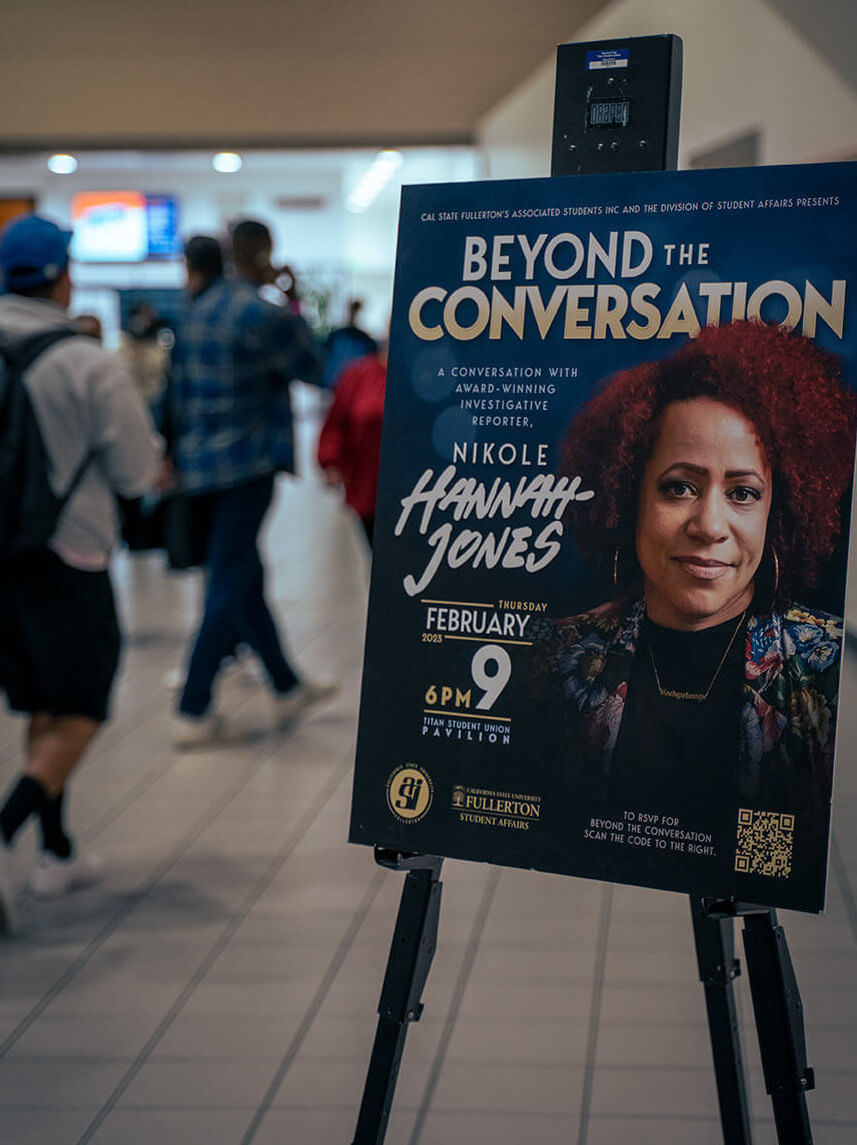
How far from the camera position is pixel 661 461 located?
1557 mm

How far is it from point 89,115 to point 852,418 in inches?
366

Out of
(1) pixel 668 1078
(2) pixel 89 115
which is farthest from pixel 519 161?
(1) pixel 668 1078

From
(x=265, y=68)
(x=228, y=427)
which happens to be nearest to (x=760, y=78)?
(x=228, y=427)

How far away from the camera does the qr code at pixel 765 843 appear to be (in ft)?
4.89

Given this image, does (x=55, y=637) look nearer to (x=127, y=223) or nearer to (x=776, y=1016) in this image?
(x=776, y=1016)

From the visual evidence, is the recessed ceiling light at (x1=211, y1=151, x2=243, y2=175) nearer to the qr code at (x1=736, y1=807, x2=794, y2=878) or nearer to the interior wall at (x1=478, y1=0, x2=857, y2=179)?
the interior wall at (x1=478, y1=0, x2=857, y2=179)

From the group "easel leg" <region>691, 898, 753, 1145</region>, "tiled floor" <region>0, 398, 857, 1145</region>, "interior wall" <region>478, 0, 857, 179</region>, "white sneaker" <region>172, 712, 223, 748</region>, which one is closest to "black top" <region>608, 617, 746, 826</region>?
"easel leg" <region>691, 898, 753, 1145</region>

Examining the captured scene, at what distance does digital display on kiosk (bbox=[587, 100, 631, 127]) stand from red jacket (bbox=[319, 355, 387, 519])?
3290 millimetres

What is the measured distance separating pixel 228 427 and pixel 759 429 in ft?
9.87

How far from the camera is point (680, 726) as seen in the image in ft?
5.08

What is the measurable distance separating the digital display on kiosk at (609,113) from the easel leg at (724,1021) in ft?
3.57

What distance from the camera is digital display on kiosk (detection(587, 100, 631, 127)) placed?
1705 millimetres

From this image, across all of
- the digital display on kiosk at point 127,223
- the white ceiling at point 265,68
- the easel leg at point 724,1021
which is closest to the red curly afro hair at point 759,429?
the easel leg at point 724,1021

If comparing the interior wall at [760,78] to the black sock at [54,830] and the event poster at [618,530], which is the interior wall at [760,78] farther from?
the event poster at [618,530]
